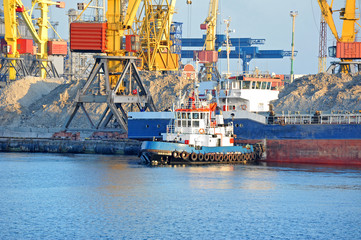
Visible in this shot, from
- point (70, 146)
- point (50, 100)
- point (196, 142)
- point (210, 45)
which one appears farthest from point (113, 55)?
point (210, 45)

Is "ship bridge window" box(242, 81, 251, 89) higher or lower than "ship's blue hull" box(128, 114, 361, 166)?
higher

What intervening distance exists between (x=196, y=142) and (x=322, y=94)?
2801cm

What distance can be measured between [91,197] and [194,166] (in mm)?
14826

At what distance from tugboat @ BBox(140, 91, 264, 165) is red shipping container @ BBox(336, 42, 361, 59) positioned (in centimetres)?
3037

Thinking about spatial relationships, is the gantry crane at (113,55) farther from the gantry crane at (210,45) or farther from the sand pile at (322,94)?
the gantry crane at (210,45)

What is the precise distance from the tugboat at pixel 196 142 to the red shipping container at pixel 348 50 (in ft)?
99.6

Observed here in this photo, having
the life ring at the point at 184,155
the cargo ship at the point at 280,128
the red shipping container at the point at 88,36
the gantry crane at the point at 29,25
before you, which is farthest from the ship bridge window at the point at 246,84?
the gantry crane at the point at 29,25

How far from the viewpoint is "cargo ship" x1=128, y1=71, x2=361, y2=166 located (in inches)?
2354

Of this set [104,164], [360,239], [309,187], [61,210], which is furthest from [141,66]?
[360,239]

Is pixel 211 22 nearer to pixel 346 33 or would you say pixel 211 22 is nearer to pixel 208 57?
pixel 208 57

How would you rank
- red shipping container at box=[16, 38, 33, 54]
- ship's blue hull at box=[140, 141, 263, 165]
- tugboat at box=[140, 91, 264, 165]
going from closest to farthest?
ship's blue hull at box=[140, 141, 263, 165], tugboat at box=[140, 91, 264, 165], red shipping container at box=[16, 38, 33, 54]

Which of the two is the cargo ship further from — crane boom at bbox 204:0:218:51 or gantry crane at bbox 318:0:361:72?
crane boom at bbox 204:0:218:51

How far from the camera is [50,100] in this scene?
9300 centimetres

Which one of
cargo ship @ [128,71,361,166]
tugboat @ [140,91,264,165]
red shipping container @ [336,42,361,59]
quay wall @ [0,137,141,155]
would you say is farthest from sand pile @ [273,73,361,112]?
tugboat @ [140,91,264,165]
